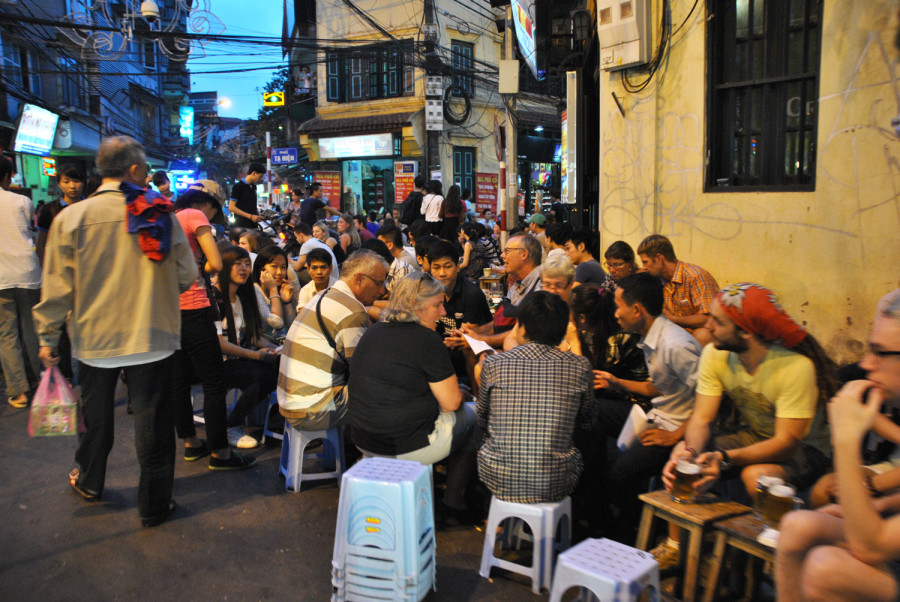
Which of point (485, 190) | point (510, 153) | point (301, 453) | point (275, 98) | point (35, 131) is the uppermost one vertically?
point (275, 98)

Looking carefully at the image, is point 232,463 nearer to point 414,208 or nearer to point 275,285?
point 275,285

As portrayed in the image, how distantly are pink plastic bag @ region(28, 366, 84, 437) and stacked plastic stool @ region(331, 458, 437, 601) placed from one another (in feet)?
6.58

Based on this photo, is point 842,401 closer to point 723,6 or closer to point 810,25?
point 810,25

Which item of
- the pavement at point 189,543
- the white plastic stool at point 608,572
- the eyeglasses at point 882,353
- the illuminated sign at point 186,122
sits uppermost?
the illuminated sign at point 186,122

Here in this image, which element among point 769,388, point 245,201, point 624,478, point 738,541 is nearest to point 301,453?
point 624,478

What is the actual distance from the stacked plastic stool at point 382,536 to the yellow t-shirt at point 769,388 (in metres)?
1.49

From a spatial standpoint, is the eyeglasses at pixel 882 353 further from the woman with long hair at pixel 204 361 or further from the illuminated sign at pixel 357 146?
the illuminated sign at pixel 357 146

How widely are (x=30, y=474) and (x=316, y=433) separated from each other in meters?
2.19

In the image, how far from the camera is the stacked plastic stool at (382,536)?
2924 millimetres

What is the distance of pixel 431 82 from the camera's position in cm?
2045

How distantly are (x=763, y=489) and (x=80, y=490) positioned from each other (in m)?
3.98

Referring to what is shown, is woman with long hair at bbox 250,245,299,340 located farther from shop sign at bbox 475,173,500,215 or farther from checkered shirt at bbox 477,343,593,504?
shop sign at bbox 475,173,500,215

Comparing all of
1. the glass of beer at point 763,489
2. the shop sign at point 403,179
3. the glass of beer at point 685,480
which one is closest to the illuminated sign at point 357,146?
the shop sign at point 403,179

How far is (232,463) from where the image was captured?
15.7ft
